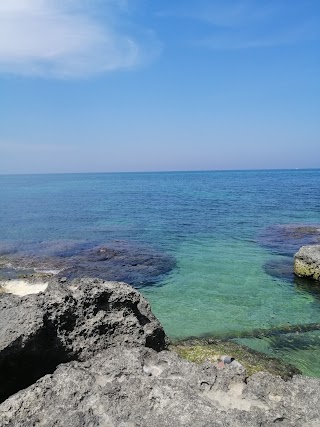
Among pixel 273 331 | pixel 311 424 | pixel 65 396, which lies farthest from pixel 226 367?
pixel 273 331

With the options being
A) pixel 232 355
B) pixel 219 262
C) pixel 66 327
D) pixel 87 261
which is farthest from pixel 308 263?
pixel 66 327

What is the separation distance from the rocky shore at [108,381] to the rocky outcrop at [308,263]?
14.2 m

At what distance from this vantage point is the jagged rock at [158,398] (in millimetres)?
5961

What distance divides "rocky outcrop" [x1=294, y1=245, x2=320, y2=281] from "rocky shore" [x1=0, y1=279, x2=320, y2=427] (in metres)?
14.2

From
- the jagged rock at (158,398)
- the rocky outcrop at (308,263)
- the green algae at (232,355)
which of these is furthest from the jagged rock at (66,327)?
the rocky outcrop at (308,263)

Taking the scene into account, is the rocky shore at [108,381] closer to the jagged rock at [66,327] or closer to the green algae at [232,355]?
the jagged rock at [66,327]

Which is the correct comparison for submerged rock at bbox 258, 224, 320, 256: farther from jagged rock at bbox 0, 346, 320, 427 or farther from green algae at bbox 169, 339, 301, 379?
jagged rock at bbox 0, 346, 320, 427

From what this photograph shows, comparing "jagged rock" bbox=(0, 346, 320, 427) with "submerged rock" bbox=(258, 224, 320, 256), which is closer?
"jagged rock" bbox=(0, 346, 320, 427)

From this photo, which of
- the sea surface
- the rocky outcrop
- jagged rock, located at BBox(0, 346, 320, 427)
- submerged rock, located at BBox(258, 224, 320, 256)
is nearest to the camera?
jagged rock, located at BBox(0, 346, 320, 427)

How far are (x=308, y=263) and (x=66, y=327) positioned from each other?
16.3m

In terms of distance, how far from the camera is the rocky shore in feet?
19.8

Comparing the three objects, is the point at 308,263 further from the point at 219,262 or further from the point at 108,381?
the point at 108,381

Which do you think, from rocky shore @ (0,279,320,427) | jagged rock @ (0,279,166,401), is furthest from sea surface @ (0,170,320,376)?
rocky shore @ (0,279,320,427)

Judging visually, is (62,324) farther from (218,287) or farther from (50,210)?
(50,210)
